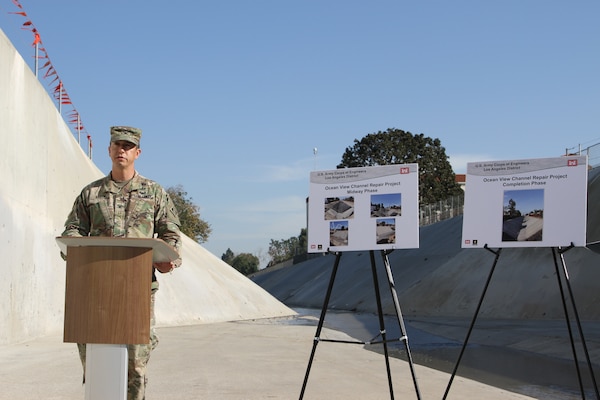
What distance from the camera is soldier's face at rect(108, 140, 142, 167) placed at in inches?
225

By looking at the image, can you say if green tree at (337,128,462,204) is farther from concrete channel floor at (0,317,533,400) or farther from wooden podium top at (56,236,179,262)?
wooden podium top at (56,236,179,262)

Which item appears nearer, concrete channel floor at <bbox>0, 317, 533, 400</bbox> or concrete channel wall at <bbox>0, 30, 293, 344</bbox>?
concrete channel floor at <bbox>0, 317, 533, 400</bbox>

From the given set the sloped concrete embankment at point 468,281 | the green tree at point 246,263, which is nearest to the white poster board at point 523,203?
the sloped concrete embankment at point 468,281

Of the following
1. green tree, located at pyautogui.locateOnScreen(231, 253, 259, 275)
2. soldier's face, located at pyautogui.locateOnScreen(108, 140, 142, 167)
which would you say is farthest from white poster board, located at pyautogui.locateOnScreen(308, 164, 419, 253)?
green tree, located at pyautogui.locateOnScreen(231, 253, 259, 275)

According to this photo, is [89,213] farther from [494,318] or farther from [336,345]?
[494,318]

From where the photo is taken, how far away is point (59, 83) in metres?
24.7

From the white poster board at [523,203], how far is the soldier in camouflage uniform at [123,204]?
393 centimetres

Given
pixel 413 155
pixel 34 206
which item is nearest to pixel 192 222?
pixel 413 155

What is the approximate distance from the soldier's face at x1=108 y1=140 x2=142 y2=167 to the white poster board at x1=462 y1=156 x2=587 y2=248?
413cm

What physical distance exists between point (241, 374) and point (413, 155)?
8065cm

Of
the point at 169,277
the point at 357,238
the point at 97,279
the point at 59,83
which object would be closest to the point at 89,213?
the point at 97,279

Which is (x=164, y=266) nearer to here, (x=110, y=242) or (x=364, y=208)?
(x=110, y=242)

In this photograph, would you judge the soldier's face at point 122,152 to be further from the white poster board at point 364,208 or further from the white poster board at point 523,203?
the white poster board at point 523,203

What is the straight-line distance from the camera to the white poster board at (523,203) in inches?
336
